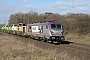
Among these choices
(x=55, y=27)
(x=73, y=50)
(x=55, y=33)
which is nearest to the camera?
(x=73, y=50)

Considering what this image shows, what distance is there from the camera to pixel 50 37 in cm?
2738

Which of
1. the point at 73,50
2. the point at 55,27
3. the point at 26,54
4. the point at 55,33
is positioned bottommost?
the point at 73,50

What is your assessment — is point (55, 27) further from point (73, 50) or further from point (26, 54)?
point (26, 54)

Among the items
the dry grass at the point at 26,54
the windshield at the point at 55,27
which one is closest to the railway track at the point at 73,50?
the dry grass at the point at 26,54

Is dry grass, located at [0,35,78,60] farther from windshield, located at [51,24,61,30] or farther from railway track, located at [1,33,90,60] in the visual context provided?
windshield, located at [51,24,61,30]

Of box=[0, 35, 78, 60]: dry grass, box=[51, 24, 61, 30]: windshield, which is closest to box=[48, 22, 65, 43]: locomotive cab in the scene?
box=[51, 24, 61, 30]: windshield

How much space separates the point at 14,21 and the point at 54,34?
82.5 m

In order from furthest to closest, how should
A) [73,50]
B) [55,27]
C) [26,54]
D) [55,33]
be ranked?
[55,27] < [55,33] < [73,50] < [26,54]

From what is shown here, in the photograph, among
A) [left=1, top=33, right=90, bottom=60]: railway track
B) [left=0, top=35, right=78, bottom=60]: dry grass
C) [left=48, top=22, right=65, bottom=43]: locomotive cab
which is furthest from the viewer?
[left=48, top=22, right=65, bottom=43]: locomotive cab

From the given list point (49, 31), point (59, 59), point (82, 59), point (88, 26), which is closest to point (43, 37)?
point (49, 31)

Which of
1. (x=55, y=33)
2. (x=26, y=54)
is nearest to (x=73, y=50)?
(x=55, y=33)

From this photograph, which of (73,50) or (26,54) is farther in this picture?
(73,50)

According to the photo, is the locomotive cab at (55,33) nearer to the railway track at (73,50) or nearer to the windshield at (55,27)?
the windshield at (55,27)

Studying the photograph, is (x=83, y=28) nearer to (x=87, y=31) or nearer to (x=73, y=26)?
(x=87, y=31)
